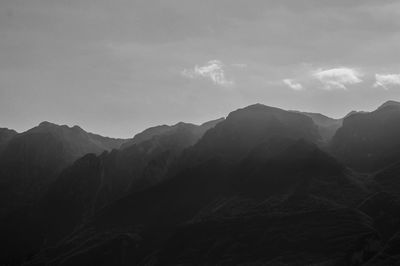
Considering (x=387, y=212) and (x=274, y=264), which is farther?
(x=387, y=212)

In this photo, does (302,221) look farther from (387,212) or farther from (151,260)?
(151,260)

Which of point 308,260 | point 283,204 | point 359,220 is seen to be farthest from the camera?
point 283,204

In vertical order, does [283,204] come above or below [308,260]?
above

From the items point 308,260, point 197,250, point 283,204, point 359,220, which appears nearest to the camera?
point 308,260

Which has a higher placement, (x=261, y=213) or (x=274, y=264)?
(x=261, y=213)

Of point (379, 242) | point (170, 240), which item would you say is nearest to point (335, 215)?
point (379, 242)

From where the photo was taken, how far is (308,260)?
5866 inches

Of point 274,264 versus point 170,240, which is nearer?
point 274,264

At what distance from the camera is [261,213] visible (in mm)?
193250

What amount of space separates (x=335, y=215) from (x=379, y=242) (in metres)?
23.9

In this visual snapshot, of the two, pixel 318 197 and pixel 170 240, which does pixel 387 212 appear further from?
pixel 170 240

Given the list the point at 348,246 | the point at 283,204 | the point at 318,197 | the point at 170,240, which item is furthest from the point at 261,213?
the point at 348,246

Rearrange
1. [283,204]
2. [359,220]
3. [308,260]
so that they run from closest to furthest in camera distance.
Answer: [308,260], [359,220], [283,204]

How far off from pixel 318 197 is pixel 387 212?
84.3ft
